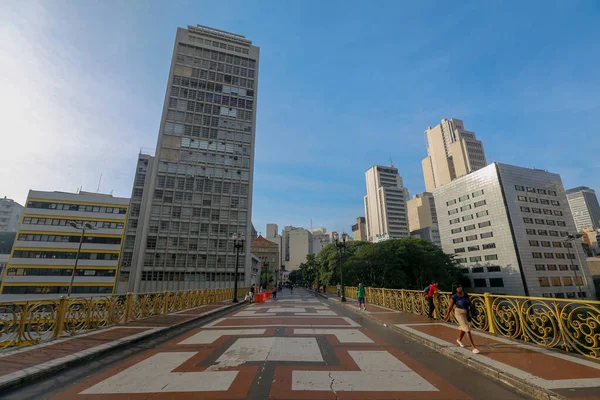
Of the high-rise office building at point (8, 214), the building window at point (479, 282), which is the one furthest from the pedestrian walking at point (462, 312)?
the high-rise office building at point (8, 214)

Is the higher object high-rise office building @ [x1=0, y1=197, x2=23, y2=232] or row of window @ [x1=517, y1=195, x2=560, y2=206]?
high-rise office building @ [x1=0, y1=197, x2=23, y2=232]

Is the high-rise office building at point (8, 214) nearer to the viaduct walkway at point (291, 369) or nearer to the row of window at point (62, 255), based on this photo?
the row of window at point (62, 255)

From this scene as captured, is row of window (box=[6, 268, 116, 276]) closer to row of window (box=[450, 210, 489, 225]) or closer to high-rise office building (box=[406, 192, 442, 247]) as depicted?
row of window (box=[450, 210, 489, 225])

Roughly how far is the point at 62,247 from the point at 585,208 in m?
289

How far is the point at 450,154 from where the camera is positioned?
13450cm

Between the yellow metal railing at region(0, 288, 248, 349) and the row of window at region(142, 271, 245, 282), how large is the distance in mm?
34733

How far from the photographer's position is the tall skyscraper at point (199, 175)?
147 feet

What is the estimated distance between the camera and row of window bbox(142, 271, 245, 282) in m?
43.5

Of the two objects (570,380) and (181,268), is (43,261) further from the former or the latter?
(570,380)

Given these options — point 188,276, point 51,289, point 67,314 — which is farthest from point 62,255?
point 67,314

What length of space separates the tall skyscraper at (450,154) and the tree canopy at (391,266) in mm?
85490

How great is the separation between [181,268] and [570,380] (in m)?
48.5

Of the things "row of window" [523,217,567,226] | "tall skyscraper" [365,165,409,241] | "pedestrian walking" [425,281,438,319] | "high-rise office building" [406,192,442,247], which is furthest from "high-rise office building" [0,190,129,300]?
"high-rise office building" [406,192,442,247]

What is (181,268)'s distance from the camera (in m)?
44.7
